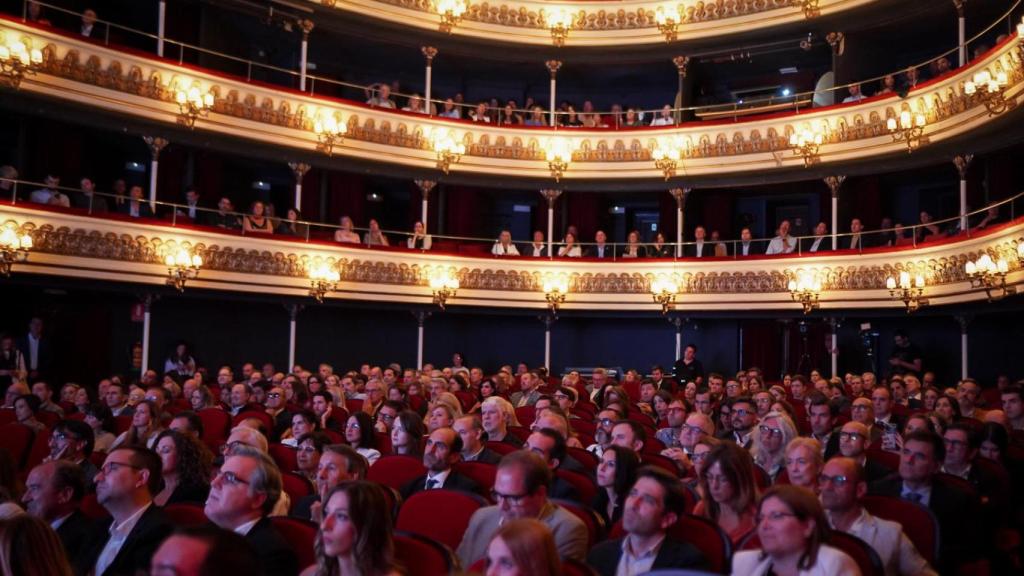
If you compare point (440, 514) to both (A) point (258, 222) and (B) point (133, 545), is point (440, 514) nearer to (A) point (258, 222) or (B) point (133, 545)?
(B) point (133, 545)

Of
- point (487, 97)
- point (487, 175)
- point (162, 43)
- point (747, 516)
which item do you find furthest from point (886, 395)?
point (487, 97)

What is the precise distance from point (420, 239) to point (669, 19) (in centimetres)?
927

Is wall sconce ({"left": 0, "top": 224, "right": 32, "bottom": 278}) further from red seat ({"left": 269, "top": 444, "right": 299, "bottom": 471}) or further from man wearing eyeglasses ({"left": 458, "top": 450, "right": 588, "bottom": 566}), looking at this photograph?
man wearing eyeglasses ({"left": 458, "top": 450, "right": 588, "bottom": 566})

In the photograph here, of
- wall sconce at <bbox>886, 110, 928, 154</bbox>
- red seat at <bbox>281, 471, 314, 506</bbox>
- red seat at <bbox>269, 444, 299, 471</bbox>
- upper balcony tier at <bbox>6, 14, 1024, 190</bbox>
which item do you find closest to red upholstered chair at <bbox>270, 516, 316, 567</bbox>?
red seat at <bbox>281, 471, 314, 506</bbox>

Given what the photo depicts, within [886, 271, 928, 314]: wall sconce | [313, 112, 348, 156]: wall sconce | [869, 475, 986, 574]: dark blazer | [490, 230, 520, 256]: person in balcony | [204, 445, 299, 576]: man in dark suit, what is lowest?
[869, 475, 986, 574]: dark blazer

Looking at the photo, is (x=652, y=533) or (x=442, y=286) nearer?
(x=652, y=533)

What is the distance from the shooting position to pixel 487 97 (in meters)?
28.8

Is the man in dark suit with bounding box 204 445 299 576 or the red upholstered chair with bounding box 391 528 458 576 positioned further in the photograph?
the man in dark suit with bounding box 204 445 299 576

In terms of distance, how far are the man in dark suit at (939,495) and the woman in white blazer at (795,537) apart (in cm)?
211

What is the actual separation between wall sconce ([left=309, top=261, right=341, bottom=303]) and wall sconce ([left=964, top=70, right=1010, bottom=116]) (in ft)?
47.4

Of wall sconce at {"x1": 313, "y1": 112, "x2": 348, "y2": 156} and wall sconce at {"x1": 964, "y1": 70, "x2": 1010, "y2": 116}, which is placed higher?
wall sconce at {"x1": 313, "y1": 112, "x2": 348, "y2": 156}

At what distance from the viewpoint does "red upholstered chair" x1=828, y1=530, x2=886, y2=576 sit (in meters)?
4.19

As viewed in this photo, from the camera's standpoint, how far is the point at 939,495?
589cm

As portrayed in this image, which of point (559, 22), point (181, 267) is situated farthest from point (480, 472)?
point (559, 22)
